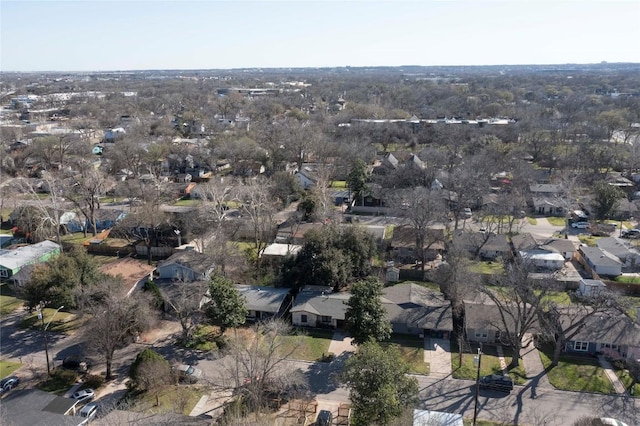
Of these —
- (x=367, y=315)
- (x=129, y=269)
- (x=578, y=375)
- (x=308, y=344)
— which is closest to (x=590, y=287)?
(x=578, y=375)

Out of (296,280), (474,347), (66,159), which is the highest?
(66,159)

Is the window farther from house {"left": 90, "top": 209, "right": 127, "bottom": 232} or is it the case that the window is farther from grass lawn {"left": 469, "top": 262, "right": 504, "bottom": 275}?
house {"left": 90, "top": 209, "right": 127, "bottom": 232}

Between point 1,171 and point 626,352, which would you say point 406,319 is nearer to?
point 626,352

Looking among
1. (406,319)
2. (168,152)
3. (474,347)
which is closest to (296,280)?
(406,319)

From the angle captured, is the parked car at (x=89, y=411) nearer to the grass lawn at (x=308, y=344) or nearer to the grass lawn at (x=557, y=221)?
the grass lawn at (x=308, y=344)

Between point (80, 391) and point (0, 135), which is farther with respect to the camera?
point (0, 135)

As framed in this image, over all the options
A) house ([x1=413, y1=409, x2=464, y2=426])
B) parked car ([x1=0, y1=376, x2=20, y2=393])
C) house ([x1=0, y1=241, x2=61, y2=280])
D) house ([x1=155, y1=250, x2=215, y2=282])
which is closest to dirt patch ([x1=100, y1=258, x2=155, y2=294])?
house ([x1=155, y1=250, x2=215, y2=282])
